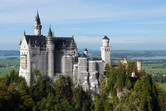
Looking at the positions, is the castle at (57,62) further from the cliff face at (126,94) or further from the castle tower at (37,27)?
the castle tower at (37,27)

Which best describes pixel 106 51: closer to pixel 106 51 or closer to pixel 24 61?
pixel 106 51

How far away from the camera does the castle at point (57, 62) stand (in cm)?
7700

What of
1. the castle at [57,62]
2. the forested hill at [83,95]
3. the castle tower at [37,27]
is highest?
the castle tower at [37,27]

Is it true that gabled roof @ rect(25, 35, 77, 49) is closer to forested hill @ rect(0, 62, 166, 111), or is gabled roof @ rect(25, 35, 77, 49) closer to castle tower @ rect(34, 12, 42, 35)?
forested hill @ rect(0, 62, 166, 111)

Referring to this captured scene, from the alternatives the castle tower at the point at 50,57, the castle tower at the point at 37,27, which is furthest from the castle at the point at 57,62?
the castle tower at the point at 37,27

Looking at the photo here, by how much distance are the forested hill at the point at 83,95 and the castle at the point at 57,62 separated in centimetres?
209

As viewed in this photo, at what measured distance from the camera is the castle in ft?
253

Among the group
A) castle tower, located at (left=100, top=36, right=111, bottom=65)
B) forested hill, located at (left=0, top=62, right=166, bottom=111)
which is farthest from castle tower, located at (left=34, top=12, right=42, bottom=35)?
castle tower, located at (left=100, top=36, right=111, bottom=65)

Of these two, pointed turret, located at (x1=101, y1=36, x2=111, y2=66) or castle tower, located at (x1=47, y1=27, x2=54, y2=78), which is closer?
castle tower, located at (x1=47, y1=27, x2=54, y2=78)

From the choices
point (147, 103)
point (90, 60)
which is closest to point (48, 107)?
point (90, 60)

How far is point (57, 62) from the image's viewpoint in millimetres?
80000

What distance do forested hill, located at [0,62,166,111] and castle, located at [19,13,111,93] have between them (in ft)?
6.84

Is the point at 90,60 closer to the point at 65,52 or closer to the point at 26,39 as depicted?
the point at 65,52

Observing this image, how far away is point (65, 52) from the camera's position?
265 ft
